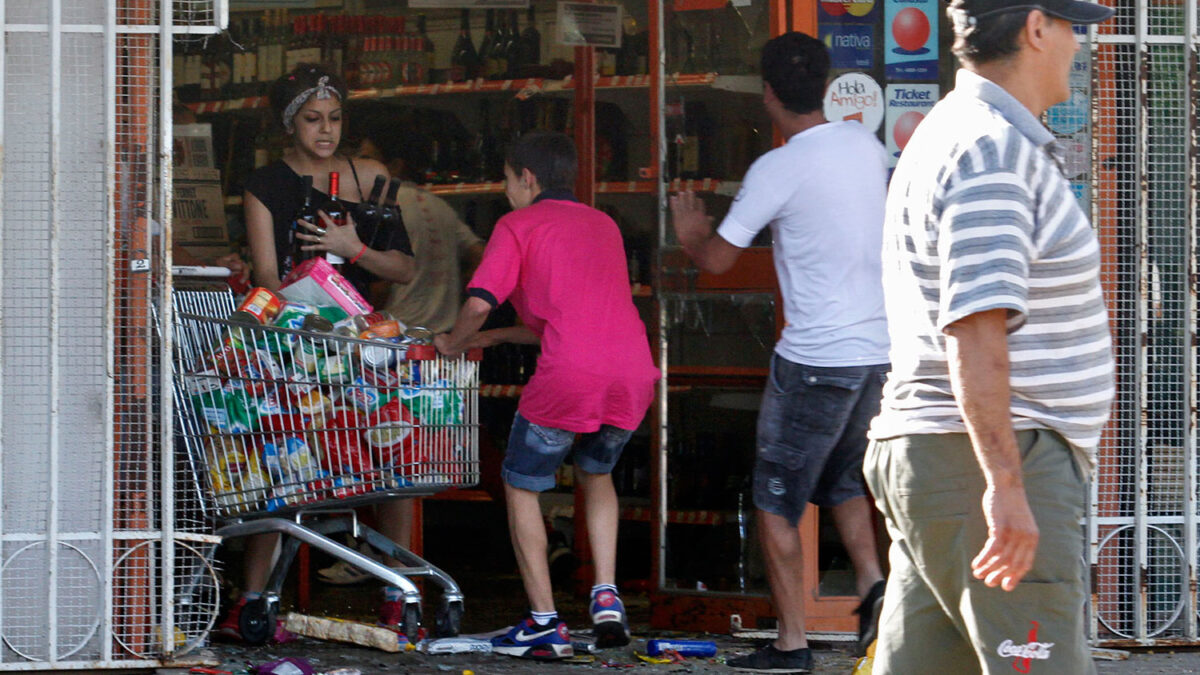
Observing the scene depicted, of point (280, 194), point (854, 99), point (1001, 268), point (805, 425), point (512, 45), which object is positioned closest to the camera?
point (1001, 268)

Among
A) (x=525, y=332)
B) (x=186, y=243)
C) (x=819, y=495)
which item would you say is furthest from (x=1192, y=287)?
(x=186, y=243)

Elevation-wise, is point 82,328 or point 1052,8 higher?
point 1052,8

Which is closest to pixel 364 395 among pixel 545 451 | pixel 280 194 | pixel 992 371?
pixel 545 451

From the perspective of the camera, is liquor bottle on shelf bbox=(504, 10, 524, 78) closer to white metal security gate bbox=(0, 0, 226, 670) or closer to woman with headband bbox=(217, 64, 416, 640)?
woman with headband bbox=(217, 64, 416, 640)

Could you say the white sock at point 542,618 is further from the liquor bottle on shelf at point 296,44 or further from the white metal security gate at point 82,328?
the liquor bottle on shelf at point 296,44

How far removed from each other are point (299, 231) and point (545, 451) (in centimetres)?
142

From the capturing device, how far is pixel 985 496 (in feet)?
9.18

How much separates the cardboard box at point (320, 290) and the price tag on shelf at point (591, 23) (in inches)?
77.2

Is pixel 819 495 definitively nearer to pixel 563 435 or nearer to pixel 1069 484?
pixel 563 435

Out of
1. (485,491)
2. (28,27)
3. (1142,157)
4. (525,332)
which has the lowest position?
(485,491)

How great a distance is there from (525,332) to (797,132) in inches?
49.2

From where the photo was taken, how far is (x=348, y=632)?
5.43 meters

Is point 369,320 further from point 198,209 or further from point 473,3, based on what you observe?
point 473,3

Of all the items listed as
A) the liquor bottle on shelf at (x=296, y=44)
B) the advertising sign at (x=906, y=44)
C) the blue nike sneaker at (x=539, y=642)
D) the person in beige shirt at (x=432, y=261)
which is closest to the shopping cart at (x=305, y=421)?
the blue nike sneaker at (x=539, y=642)
